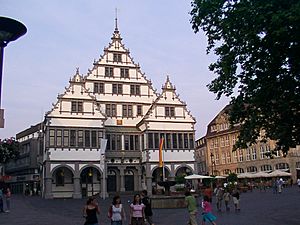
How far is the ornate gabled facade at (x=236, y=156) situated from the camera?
230 feet

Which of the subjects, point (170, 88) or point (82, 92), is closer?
point (82, 92)

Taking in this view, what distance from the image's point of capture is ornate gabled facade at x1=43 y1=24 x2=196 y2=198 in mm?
43500

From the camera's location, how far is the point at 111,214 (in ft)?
40.2

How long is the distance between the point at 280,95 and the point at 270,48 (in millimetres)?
1736

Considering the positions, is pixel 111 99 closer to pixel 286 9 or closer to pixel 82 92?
pixel 82 92

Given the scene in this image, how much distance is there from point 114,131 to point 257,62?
3411 cm

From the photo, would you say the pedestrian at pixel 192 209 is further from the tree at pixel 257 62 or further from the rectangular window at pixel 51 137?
the rectangular window at pixel 51 137

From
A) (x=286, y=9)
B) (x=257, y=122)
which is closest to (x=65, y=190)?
(x=257, y=122)

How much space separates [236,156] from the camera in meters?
80.9

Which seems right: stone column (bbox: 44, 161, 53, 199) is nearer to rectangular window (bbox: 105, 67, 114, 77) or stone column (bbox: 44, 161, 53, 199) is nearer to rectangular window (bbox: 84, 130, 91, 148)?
rectangular window (bbox: 84, 130, 91, 148)

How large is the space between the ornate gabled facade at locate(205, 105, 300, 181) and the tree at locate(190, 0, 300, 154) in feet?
172

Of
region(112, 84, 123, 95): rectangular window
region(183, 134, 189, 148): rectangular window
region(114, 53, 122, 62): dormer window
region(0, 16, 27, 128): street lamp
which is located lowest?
region(0, 16, 27, 128): street lamp

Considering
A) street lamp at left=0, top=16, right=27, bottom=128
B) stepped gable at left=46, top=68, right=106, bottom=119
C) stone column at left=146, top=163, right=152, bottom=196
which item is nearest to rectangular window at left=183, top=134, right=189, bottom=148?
stone column at left=146, top=163, right=152, bottom=196

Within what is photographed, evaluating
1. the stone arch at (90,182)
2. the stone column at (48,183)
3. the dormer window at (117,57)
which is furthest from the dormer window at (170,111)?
the stone column at (48,183)
